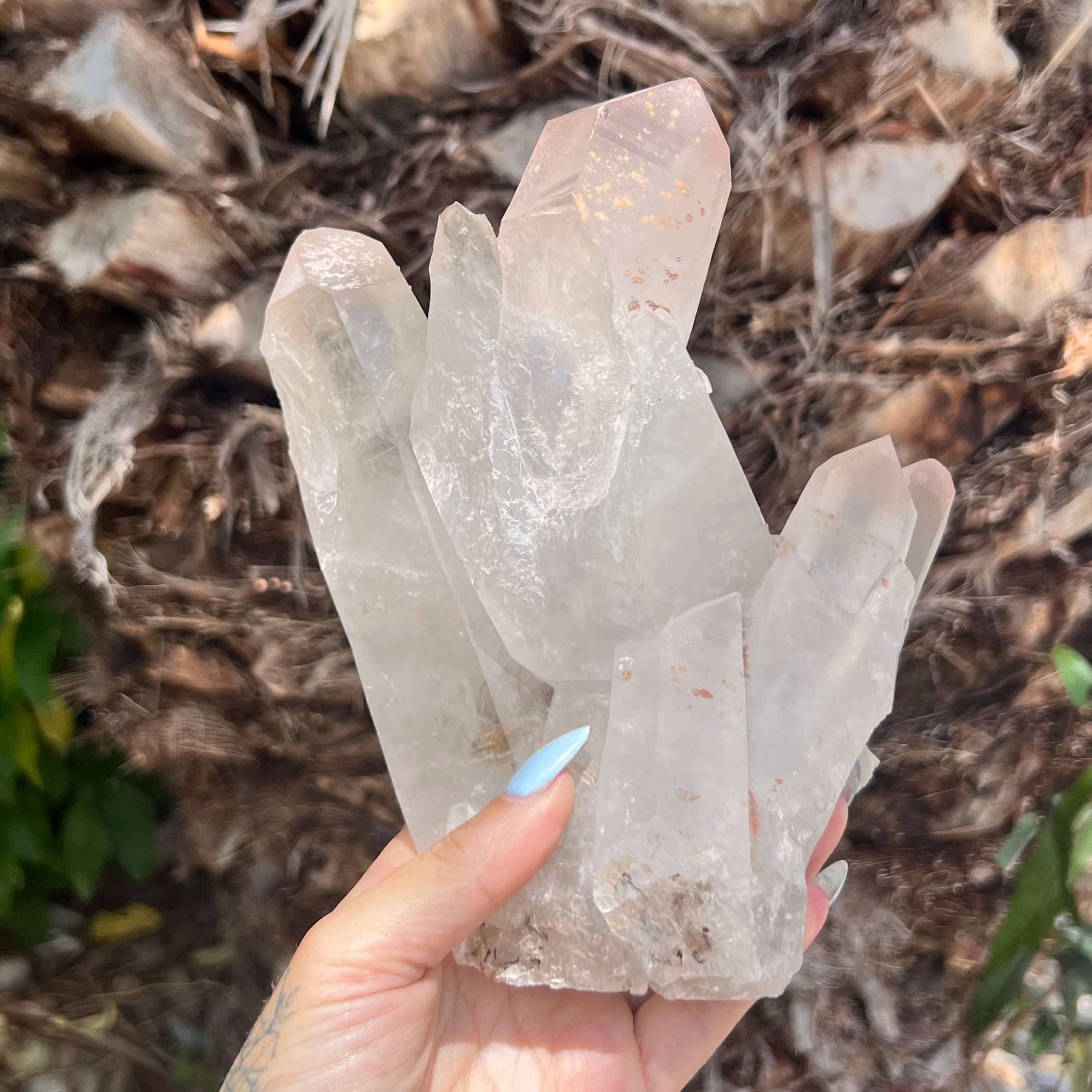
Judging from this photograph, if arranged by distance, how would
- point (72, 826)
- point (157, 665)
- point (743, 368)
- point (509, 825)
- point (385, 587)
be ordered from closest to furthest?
point (509, 825), point (385, 587), point (743, 368), point (157, 665), point (72, 826)

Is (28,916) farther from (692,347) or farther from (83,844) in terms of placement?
(692,347)

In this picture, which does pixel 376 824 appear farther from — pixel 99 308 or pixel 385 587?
pixel 99 308

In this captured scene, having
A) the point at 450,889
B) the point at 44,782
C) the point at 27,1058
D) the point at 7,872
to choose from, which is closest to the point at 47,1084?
the point at 27,1058

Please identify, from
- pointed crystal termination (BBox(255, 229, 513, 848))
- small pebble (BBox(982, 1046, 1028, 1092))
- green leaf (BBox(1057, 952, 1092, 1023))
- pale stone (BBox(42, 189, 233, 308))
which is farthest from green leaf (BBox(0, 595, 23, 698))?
small pebble (BBox(982, 1046, 1028, 1092))

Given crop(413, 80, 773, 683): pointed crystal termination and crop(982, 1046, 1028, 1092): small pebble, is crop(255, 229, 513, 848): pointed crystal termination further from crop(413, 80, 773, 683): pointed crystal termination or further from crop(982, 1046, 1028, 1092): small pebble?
crop(982, 1046, 1028, 1092): small pebble

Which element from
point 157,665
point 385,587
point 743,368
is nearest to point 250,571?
point 157,665

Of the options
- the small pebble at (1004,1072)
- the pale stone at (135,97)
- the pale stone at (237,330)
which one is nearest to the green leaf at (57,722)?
the pale stone at (237,330)
